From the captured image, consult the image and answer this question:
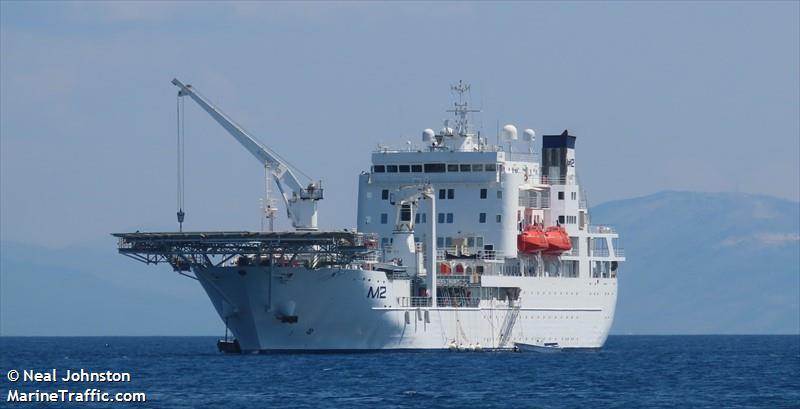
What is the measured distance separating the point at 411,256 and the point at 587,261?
585 inches

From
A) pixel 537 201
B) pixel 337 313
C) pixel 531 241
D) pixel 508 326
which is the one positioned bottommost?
pixel 508 326

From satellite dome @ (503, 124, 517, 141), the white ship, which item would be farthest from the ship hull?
satellite dome @ (503, 124, 517, 141)

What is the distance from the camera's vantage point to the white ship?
2913 inches

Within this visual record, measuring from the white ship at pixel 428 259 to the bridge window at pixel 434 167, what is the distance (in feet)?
0.16

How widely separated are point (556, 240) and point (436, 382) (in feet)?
79.3

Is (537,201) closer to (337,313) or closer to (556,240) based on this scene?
(556,240)

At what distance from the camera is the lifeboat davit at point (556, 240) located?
86.8m

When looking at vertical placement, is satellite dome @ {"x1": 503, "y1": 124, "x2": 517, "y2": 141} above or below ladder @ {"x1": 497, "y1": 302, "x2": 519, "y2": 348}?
above
